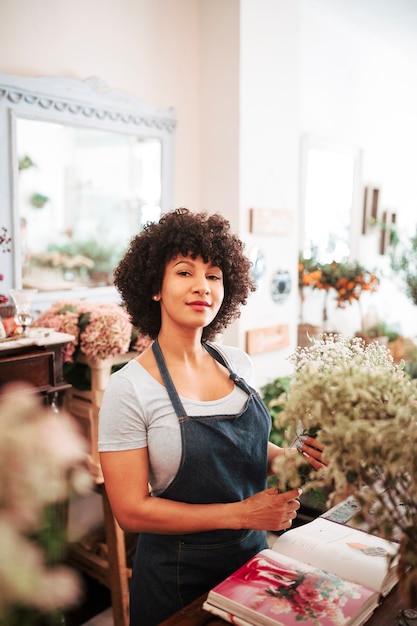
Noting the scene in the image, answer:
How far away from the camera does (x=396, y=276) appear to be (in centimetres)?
605

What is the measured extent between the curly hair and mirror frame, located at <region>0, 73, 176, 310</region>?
1275 millimetres

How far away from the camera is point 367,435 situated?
844mm

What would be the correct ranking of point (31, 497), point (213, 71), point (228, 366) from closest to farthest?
1. point (31, 497)
2. point (228, 366)
3. point (213, 71)

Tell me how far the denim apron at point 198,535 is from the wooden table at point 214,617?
204 mm

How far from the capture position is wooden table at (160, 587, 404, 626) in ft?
3.80

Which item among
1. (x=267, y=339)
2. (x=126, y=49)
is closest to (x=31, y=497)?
(x=126, y=49)

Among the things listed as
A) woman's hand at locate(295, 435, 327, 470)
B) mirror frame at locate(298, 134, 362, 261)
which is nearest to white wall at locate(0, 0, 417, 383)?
mirror frame at locate(298, 134, 362, 261)

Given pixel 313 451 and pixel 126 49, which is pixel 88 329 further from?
pixel 126 49

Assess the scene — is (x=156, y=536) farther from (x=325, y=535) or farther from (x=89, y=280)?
(x=89, y=280)

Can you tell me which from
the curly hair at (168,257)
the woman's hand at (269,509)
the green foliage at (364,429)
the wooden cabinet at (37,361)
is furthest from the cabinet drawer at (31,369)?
Answer: the green foliage at (364,429)

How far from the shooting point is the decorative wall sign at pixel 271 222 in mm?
3668

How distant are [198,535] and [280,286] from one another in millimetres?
2698

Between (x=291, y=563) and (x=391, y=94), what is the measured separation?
5682 millimetres

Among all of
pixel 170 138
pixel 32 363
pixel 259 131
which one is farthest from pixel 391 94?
pixel 32 363
